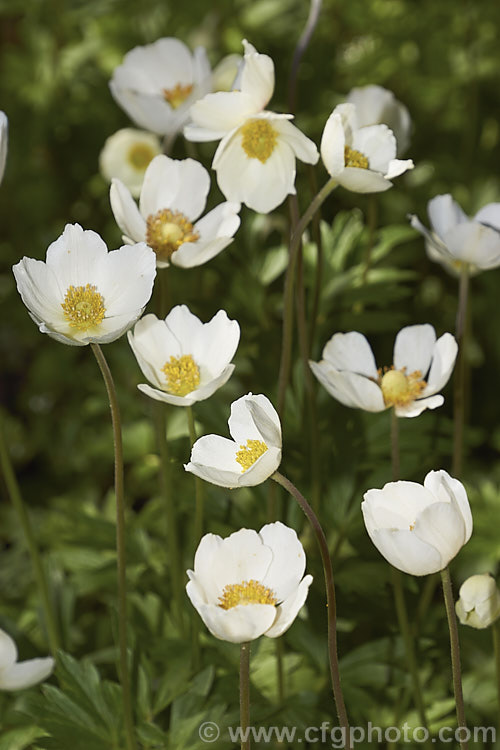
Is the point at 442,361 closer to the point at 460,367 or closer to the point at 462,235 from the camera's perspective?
the point at 462,235

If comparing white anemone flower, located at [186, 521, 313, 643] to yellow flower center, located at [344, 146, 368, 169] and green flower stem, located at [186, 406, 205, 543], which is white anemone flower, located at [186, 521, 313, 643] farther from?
yellow flower center, located at [344, 146, 368, 169]

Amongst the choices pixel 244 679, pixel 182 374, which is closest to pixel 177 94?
pixel 182 374

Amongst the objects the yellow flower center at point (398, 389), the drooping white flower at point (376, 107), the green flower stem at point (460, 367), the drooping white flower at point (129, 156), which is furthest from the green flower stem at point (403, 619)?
the drooping white flower at point (129, 156)

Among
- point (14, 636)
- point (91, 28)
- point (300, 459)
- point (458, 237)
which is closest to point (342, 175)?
point (458, 237)

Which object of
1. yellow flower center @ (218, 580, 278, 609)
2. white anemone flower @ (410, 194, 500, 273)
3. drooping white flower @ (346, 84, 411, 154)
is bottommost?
yellow flower center @ (218, 580, 278, 609)

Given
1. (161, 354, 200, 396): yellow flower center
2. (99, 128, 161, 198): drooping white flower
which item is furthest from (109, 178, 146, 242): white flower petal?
(99, 128, 161, 198): drooping white flower
